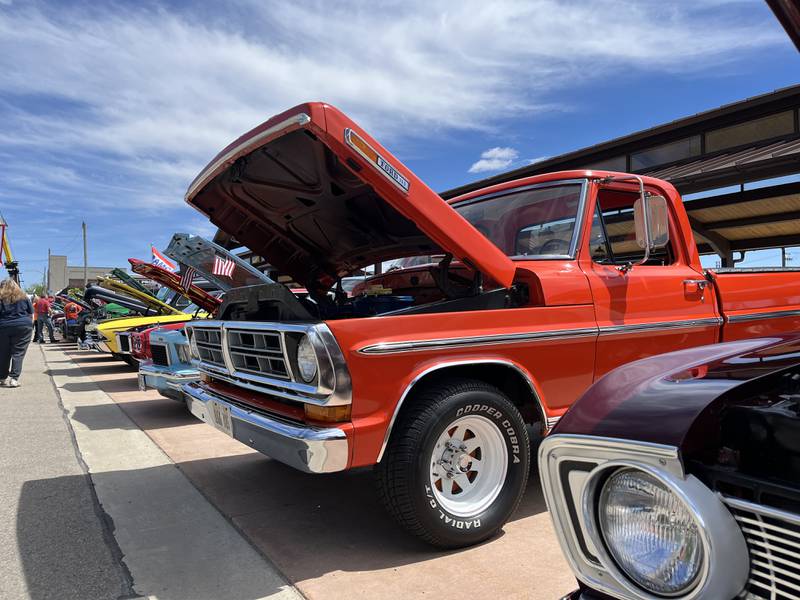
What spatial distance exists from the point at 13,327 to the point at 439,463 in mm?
8114

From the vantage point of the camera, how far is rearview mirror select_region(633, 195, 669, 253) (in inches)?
136

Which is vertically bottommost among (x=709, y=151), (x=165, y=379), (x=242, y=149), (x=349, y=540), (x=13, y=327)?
(x=349, y=540)

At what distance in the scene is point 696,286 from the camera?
3.98m

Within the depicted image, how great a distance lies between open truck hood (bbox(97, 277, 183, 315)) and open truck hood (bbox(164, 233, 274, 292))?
262 inches

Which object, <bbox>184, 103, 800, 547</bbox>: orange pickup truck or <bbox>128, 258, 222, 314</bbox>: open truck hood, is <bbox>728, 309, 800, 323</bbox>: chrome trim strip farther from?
<bbox>128, 258, 222, 314</bbox>: open truck hood

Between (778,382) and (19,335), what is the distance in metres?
9.77

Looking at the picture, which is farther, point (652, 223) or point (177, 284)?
point (177, 284)

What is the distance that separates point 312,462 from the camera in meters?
2.60

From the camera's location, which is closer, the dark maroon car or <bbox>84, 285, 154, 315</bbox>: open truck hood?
the dark maroon car

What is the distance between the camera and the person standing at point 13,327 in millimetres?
8383

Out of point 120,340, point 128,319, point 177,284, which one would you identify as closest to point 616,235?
point 177,284

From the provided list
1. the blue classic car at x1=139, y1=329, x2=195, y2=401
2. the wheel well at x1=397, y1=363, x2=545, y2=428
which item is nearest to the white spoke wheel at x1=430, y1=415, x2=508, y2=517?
the wheel well at x1=397, y1=363, x2=545, y2=428

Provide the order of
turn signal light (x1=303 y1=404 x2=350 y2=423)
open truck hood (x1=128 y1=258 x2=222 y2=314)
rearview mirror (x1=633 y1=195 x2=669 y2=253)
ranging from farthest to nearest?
open truck hood (x1=128 y1=258 x2=222 y2=314)
rearview mirror (x1=633 y1=195 x2=669 y2=253)
turn signal light (x1=303 y1=404 x2=350 y2=423)

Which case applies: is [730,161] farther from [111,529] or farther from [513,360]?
[111,529]
